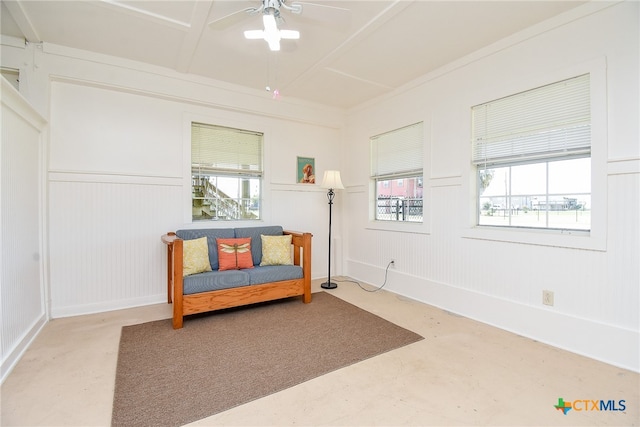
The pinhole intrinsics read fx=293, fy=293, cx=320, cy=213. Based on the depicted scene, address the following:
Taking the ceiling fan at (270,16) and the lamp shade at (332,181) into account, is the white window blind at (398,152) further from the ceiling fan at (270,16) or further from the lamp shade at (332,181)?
the ceiling fan at (270,16)

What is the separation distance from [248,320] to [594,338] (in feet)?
9.30

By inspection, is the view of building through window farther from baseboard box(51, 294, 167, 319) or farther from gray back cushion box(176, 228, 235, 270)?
baseboard box(51, 294, 167, 319)

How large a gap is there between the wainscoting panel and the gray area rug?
721 mm

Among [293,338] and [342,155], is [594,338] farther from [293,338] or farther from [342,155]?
[342,155]

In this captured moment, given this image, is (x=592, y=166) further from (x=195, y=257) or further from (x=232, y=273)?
(x=195, y=257)

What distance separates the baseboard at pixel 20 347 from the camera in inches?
74.4

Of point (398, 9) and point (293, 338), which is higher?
point (398, 9)

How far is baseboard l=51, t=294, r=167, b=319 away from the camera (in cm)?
295

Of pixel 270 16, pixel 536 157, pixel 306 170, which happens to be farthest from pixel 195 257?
pixel 536 157

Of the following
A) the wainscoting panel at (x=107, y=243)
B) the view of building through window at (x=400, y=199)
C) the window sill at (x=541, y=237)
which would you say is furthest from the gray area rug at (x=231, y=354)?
the view of building through window at (x=400, y=199)

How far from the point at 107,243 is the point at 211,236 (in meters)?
1.06

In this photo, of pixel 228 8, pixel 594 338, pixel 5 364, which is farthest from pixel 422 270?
pixel 5 364

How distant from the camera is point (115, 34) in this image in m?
2.67

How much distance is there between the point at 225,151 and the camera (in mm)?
3863
